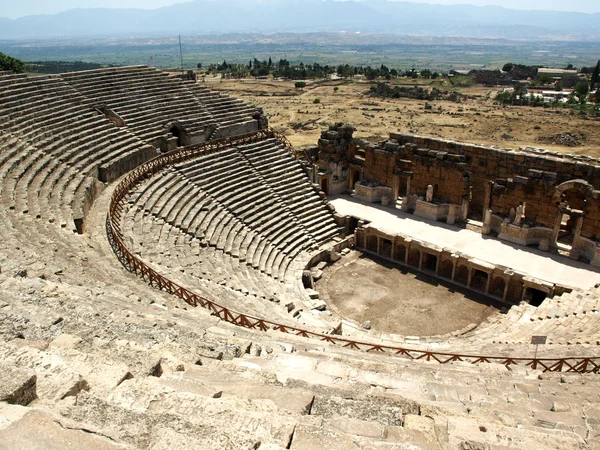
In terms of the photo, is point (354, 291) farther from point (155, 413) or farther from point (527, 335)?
point (155, 413)

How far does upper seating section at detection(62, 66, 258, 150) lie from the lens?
22531 millimetres

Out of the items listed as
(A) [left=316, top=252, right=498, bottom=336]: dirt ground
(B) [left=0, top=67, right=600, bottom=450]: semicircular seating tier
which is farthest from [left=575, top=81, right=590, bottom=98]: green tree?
(B) [left=0, top=67, right=600, bottom=450]: semicircular seating tier

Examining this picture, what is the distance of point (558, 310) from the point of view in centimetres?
1544

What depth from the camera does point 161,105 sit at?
80.0 ft

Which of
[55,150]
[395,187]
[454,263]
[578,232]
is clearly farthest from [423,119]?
[55,150]

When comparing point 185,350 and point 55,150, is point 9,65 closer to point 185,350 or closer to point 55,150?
point 55,150

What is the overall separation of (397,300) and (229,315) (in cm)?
1007

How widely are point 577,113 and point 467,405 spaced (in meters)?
66.6

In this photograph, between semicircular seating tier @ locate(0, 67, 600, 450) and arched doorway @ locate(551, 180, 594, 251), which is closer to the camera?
semicircular seating tier @ locate(0, 67, 600, 450)

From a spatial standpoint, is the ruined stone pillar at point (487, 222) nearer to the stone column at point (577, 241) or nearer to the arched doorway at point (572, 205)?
the arched doorway at point (572, 205)

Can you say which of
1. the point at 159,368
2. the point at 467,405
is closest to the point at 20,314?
the point at 159,368

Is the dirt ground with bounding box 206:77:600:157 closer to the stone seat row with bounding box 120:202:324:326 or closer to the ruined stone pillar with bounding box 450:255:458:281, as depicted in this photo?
the ruined stone pillar with bounding box 450:255:458:281

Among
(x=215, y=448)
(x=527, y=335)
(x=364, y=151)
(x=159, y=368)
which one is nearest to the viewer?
(x=215, y=448)

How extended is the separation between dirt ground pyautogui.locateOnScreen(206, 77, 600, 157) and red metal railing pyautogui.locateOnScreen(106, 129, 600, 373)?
23.7 metres
